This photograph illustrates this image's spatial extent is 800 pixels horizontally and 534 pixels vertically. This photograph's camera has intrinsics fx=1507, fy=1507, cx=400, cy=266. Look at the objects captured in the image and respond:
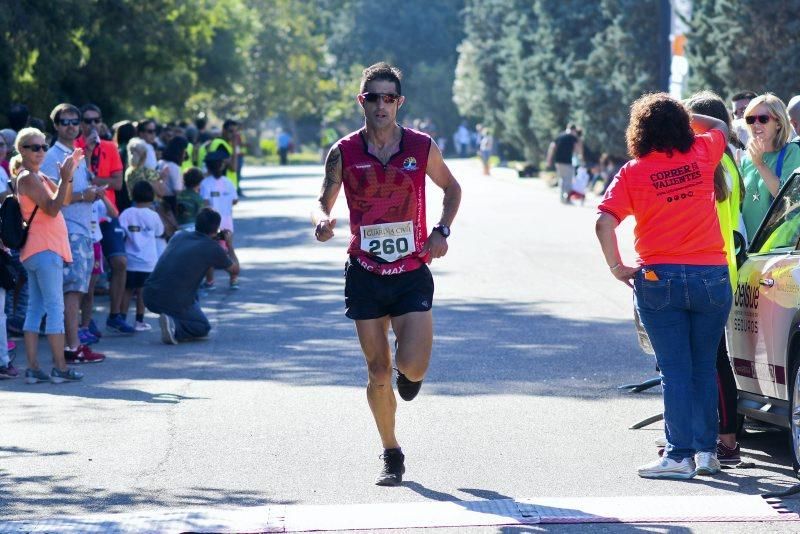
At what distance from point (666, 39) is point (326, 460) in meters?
21.0

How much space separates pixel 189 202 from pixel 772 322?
10.3 meters

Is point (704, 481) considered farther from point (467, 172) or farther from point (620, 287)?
point (467, 172)

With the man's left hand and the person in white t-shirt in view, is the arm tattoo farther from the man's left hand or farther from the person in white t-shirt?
the person in white t-shirt

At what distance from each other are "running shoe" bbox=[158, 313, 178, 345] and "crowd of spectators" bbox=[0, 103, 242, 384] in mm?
11

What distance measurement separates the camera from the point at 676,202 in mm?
7281

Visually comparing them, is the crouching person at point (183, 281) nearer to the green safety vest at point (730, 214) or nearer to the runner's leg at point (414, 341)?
the runner's leg at point (414, 341)

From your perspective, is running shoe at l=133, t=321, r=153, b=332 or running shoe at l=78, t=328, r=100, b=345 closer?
running shoe at l=78, t=328, r=100, b=345

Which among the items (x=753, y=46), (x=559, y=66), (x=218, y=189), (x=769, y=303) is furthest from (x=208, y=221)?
(x=559, y=66)

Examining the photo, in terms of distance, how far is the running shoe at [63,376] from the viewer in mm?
11062

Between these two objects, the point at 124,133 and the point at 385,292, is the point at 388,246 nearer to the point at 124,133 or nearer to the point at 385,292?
the point at 385,292

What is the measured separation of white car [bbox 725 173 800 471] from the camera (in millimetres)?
7262

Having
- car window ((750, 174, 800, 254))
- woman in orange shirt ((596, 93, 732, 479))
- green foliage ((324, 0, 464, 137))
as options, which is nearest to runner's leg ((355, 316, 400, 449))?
woman in orange shirt ((596, 93, 732, 479))

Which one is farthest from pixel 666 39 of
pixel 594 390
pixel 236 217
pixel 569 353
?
pixel 594 390

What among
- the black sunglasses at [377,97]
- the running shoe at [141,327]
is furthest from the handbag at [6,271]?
the black sunglasses at [377,97]
